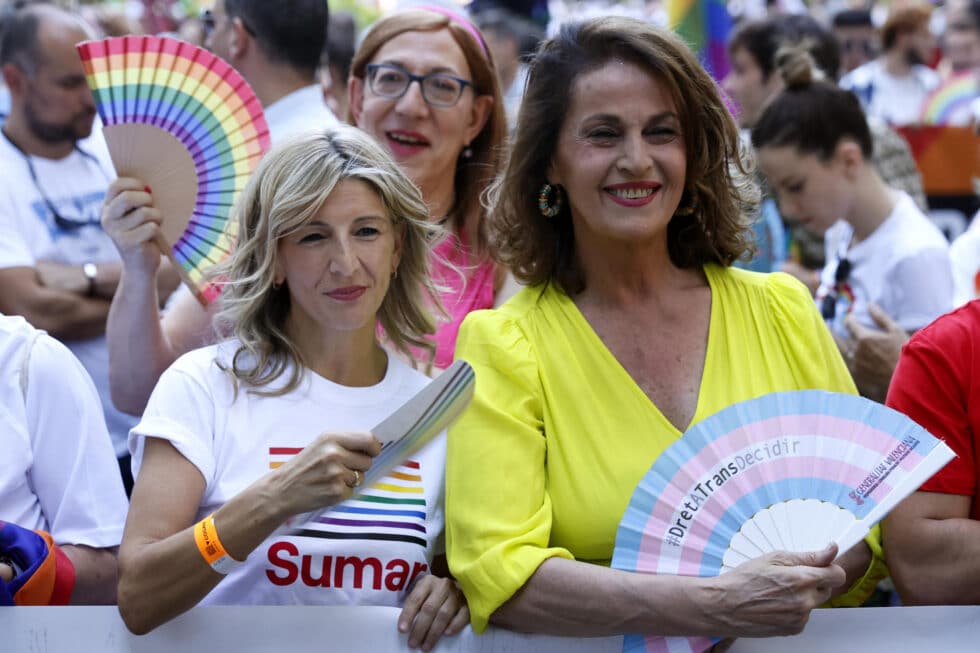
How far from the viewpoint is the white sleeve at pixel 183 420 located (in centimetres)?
253

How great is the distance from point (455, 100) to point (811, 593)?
83.7 inches

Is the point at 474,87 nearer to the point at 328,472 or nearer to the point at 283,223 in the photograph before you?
the point at 283,223

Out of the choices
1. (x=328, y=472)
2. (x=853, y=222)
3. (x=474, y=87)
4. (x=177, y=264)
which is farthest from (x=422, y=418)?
(x=853, y=222)

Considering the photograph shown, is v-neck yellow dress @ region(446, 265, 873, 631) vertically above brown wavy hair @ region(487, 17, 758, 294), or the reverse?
brown wavy hair @ region(487, 17, 758, 294)

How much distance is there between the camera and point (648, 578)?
94.0 inches

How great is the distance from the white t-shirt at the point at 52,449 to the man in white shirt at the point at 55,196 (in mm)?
1213

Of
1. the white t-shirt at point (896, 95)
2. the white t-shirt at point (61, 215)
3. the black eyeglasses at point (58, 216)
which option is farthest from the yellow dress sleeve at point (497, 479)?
the white t-shirt at point (896, 95)

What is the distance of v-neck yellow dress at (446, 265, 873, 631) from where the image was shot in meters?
2.51

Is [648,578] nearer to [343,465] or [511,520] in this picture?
[511,520]

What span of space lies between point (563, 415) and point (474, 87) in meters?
1.63

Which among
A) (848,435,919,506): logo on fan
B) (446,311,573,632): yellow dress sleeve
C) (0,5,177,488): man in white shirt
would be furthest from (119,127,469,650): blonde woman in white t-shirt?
(0,5,177,488): man in white shirt

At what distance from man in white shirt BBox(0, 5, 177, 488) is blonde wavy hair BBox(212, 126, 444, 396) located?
138 centimetres

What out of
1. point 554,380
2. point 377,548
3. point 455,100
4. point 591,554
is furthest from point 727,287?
point 455,100

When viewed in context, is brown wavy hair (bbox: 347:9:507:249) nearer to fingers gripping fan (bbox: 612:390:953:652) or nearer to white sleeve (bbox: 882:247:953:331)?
white sleeve (bbox: 882:247:953:331)
